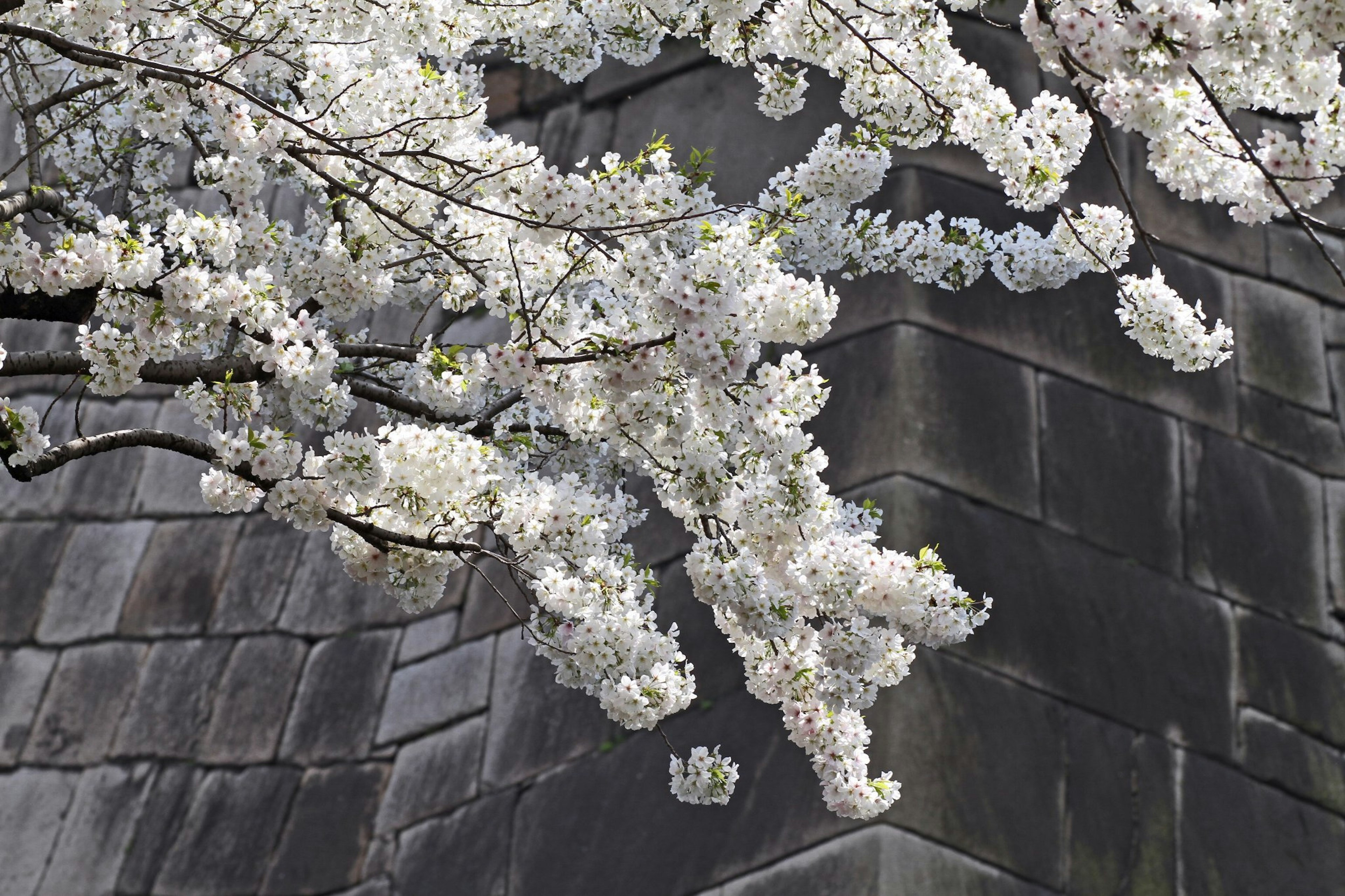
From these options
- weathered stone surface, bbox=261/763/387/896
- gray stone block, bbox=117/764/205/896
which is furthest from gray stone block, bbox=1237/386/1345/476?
gray stone block, bbox=117/764/205/896

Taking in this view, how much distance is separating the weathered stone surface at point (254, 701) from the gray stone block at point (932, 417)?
9.17ft

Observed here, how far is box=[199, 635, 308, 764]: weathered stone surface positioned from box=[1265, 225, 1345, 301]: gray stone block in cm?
459

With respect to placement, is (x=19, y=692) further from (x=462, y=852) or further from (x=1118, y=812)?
(x=1118, y=812)

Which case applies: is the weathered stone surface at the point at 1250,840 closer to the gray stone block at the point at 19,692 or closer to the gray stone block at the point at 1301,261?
the gray stone block at the point at 1301,261

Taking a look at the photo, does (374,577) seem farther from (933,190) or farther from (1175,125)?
(933,190)

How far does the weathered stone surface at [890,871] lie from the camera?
13.9 ft

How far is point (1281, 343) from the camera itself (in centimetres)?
579

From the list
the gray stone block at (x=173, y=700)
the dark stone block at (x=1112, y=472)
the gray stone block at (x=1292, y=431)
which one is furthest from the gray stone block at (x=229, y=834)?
the gray stone block at (x=1292, y=431)

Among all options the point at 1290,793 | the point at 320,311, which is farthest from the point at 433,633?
the point at 1290,793

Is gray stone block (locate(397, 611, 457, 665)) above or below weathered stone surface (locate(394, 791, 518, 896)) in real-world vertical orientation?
above

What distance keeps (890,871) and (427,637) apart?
2613mm

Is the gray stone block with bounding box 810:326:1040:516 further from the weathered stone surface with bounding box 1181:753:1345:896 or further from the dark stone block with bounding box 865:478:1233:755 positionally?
the weathered stone surface with bounding box 1181:753:1345:896

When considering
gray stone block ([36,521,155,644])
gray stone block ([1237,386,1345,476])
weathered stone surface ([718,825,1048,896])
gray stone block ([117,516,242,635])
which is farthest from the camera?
gray stone block ([36,521,155,644])

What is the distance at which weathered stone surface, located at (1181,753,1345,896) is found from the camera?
459 centimetres
